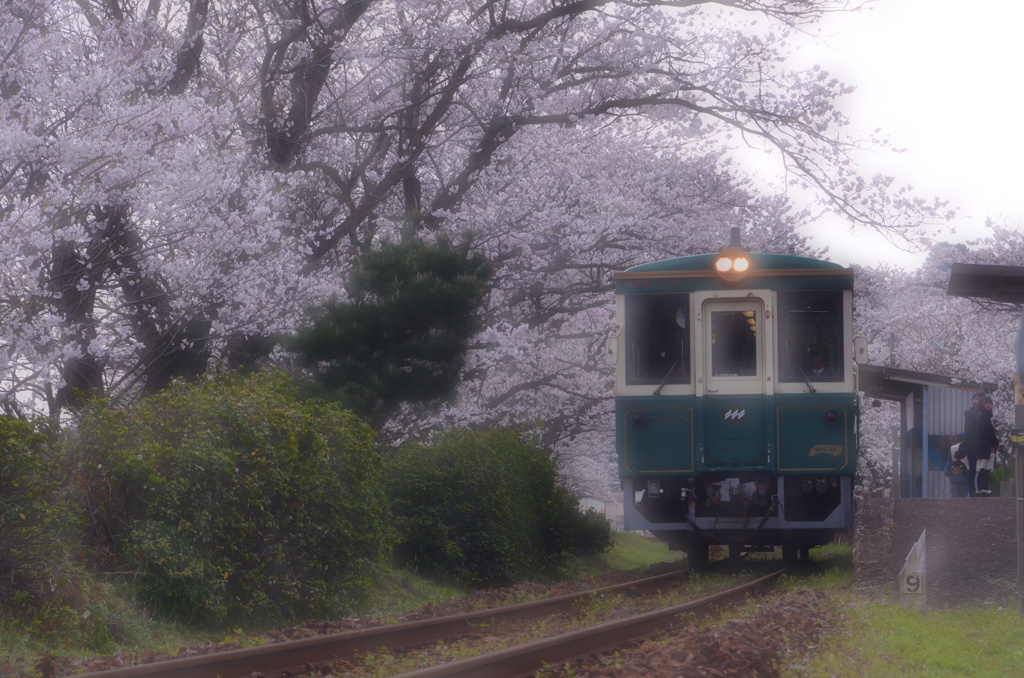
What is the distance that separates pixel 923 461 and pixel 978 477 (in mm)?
2874

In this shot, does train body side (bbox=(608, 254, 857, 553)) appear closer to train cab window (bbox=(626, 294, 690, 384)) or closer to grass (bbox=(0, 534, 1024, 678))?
train cab window (bbox=(626, 294, 690, 384))

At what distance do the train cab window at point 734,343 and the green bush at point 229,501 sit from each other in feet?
13.6

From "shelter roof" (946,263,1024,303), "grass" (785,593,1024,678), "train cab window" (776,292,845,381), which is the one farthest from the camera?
"train cab window" (776,292,845,381)

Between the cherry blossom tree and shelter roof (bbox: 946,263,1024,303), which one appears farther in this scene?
the cherry blossom tree

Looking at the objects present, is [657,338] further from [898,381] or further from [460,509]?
[898,381]

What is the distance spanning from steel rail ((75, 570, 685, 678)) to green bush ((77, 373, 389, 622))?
5.13 feet

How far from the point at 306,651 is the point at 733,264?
21.9 ft

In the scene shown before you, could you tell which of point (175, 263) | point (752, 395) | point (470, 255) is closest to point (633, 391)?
point (752, 395)

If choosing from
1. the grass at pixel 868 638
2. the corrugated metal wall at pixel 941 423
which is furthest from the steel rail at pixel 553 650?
the corrugated metal wall at pixel 941 423

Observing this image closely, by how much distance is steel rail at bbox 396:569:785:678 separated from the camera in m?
5.72

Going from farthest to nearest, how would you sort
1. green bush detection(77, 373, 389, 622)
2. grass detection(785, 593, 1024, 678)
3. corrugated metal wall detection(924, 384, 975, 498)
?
corrugated metal wall detection(924, 384, 975, 498) → green bush detection(77, 373, 389, 622) → grass detection(785, 593, 1024, 678)

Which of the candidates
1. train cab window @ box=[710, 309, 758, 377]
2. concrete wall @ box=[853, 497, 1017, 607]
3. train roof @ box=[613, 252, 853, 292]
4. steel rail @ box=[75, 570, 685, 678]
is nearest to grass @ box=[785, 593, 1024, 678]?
concrete wall @ box=[853, 497, 1017, 607]

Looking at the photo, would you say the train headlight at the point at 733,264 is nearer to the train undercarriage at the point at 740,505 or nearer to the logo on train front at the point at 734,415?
the logo on train front at the point at 734,415

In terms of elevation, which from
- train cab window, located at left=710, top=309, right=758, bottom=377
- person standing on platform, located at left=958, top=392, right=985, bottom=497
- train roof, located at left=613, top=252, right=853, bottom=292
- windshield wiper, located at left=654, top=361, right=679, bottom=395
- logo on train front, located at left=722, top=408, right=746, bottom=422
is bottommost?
person standing on platform, located at left=958, top=392, right=985, bottom=497
